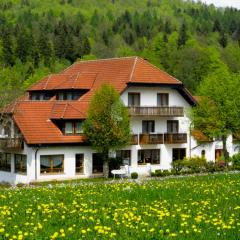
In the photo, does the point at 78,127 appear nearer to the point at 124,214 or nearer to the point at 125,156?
the point at 125,156

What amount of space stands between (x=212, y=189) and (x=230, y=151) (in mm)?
37273

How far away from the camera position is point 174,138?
163ft

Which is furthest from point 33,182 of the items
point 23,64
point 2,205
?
point 23,64

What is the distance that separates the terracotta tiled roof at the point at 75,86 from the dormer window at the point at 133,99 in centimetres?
131

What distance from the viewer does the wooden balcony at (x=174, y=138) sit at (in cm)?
4931

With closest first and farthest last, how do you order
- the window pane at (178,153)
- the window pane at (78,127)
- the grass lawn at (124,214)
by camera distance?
the grass lawn at (124,214) → the window pane at (78,127) → the window pane at (178,153)

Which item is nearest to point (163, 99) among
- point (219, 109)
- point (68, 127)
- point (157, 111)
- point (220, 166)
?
point (157, 111)

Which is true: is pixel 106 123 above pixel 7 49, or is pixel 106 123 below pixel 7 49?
below

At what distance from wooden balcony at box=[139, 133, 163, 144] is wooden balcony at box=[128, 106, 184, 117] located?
1.70m

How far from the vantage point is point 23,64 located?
143875mm

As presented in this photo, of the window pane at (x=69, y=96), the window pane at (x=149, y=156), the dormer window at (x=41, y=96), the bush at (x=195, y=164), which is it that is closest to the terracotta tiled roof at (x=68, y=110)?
the window pane at (x=69, y=96)

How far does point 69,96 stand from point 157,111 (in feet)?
Result: 25.6

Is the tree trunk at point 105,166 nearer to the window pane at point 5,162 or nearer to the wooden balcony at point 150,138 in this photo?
the wooden balcony at point 150,138

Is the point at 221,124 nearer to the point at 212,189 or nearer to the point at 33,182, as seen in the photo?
the point at 33,182
